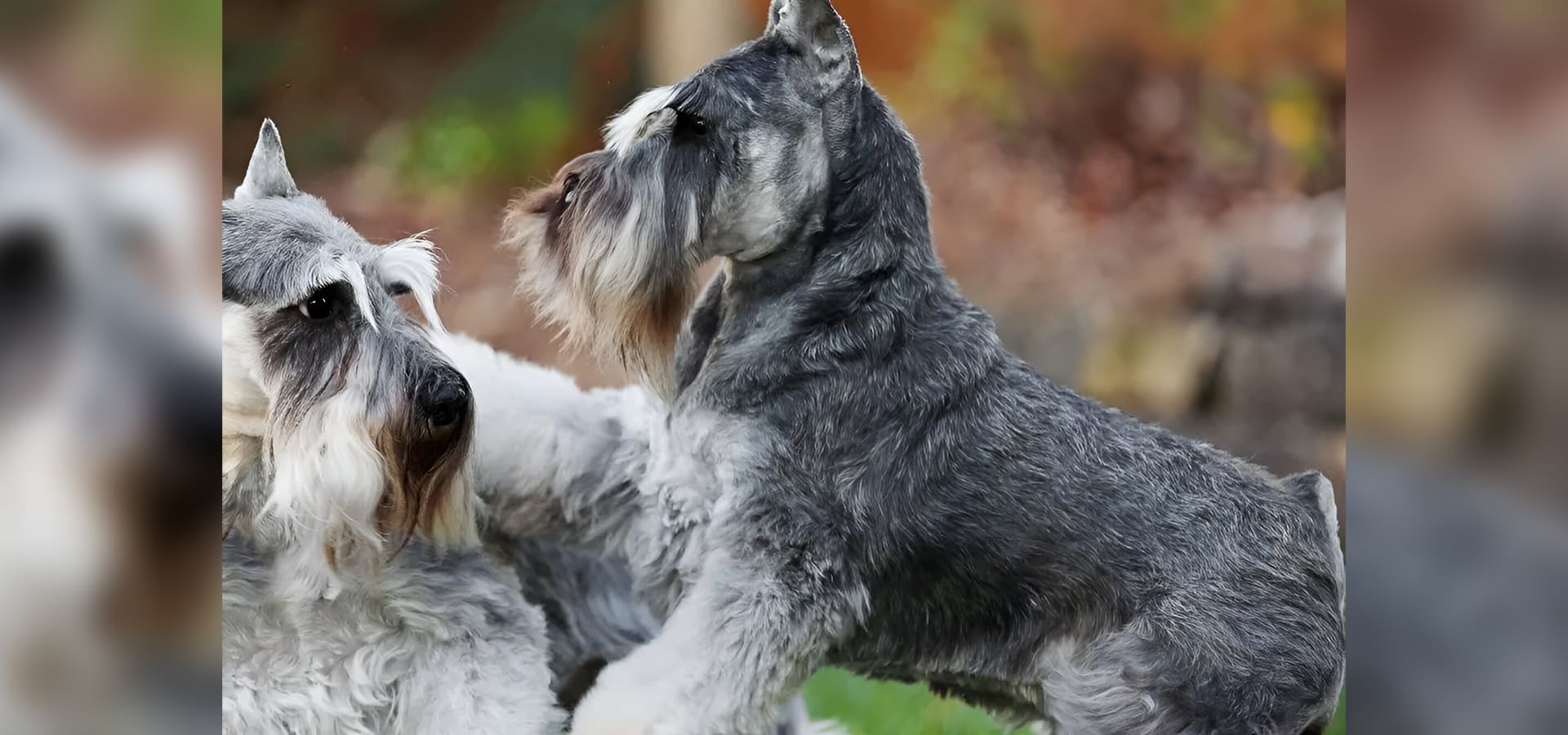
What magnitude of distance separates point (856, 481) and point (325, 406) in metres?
1.44

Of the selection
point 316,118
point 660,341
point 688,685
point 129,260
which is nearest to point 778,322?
point 660,341

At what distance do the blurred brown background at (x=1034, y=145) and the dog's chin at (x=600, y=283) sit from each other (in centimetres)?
51

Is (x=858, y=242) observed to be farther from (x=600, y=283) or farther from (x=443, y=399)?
(x=443, y=399)

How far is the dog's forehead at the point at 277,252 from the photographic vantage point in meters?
3.16

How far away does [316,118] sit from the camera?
5.69m

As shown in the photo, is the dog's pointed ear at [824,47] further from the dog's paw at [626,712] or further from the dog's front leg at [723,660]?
the dog's paw at [626,712]

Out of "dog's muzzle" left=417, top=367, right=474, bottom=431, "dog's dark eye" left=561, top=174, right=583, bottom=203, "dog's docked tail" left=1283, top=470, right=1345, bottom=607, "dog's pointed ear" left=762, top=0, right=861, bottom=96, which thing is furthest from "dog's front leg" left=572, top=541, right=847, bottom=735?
"dog's docked tail" left=1283, top=470, right=1345, bottom=607

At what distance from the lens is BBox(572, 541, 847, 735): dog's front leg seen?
3.44 m

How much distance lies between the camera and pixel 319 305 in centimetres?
324

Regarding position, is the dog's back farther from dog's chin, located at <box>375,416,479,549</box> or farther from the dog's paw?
dog's chin, located at <box>375,416,479,549</box>

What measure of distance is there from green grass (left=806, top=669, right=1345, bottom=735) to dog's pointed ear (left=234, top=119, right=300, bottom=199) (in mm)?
2505

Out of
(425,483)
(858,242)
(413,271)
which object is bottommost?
Answer: (425,483)

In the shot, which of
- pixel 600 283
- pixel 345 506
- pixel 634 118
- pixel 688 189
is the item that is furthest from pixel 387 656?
pixel 634 118

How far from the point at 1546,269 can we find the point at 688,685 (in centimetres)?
226
